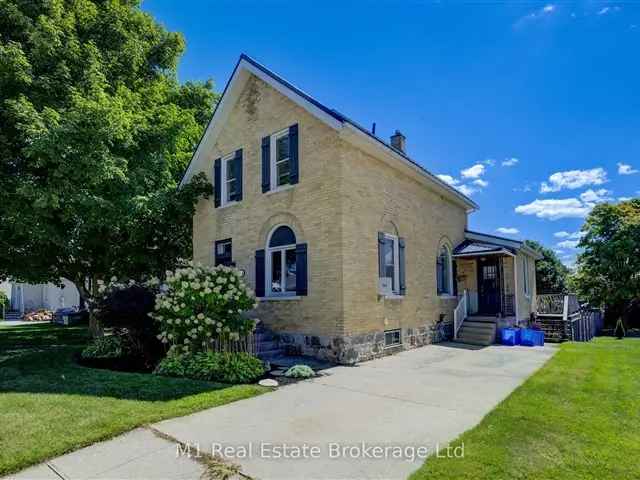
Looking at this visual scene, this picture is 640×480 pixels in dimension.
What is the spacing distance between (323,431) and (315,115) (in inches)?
322

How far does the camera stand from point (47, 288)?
38.9m

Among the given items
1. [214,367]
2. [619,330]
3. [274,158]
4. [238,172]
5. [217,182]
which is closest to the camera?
[214,367]

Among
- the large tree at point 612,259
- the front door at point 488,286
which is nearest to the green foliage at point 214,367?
the front door at point 488,286

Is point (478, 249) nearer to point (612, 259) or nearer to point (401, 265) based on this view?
point (401, 265)

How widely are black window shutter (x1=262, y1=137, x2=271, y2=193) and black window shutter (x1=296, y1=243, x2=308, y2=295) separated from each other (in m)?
2.44

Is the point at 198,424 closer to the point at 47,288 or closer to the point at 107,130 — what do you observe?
the point at 107,130

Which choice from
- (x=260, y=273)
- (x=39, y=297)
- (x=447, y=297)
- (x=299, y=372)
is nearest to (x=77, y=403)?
(x=299, y=372)

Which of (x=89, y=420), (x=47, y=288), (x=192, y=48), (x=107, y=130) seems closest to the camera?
(x=89, y=420)

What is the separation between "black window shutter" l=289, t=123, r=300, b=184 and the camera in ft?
37.8

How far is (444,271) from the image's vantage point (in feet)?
51.5

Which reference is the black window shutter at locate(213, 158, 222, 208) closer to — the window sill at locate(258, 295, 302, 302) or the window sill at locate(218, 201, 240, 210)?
the window sill at locate(218, 201, 240, 210)

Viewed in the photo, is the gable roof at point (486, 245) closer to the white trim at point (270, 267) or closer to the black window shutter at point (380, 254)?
the black window shutter at point (380, 254)

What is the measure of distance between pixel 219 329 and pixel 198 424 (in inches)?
149

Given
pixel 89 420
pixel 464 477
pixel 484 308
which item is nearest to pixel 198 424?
pixel 89 420
